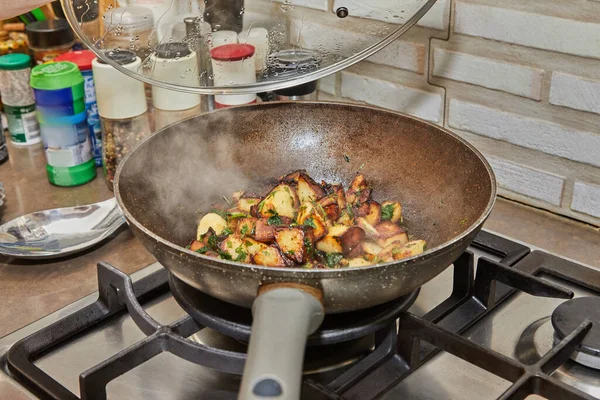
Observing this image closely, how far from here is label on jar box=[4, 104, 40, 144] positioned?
4.86 feet

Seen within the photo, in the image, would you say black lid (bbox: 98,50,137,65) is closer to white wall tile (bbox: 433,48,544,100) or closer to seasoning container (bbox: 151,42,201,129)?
seasoning container (bbox: 151,42,201,129)

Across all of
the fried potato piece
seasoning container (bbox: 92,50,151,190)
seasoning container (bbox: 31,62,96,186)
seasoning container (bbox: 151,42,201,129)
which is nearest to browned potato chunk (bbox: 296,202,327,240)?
the fried potato piece

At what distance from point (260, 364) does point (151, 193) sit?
0.47 metres

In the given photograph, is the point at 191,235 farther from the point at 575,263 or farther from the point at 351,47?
the point at 575,263

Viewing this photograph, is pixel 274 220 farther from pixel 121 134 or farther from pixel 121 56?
pixel 121 134

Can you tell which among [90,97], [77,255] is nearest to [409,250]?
[77,255]

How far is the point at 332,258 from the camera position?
91 centimetres

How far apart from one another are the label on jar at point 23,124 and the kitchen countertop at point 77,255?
0.44 feet

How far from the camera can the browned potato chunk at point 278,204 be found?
3.20 feet

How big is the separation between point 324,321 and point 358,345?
102 millimetres

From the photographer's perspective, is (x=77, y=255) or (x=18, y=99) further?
(x=18, y=99)

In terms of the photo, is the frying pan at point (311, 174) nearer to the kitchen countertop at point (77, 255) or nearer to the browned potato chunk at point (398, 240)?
the browned potato chunk at point (398, 240)

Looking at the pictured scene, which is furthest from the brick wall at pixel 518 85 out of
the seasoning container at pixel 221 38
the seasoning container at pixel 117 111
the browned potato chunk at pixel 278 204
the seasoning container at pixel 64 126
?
the seasoning container at pixel 64 126

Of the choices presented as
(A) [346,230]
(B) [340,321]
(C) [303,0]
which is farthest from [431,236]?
(C) [303,0]
